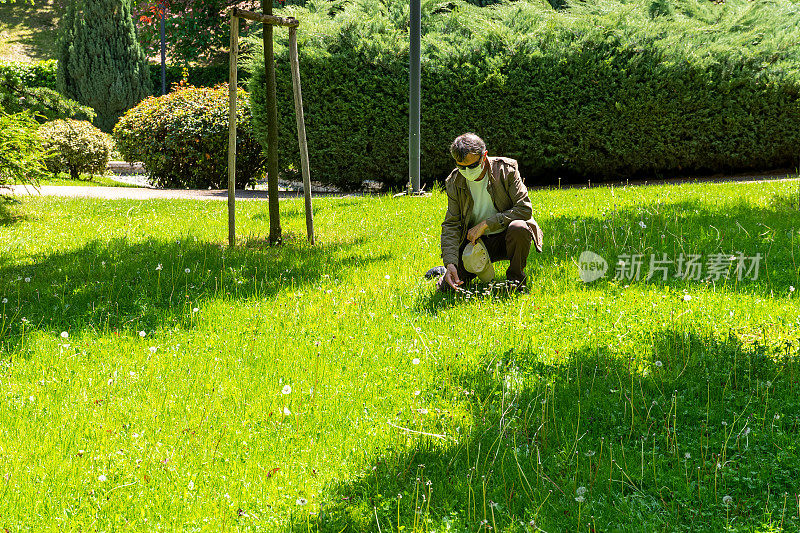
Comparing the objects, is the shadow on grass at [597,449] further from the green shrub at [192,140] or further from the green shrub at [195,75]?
the green shrub at [195,75]

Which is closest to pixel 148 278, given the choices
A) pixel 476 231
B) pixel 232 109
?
pixel 232 109

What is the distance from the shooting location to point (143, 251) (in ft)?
21.5

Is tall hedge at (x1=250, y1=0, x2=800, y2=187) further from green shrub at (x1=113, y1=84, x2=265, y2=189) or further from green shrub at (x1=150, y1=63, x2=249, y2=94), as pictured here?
green shrub at (x1=150, y1=63, x2=249, y2=94)

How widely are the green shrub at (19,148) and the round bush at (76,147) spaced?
→ 25.4 feet

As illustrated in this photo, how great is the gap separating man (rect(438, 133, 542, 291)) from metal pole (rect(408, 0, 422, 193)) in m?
5.23

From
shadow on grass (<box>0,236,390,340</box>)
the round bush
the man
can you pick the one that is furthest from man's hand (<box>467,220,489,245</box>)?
the round bush

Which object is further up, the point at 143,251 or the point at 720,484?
the point at 143,251

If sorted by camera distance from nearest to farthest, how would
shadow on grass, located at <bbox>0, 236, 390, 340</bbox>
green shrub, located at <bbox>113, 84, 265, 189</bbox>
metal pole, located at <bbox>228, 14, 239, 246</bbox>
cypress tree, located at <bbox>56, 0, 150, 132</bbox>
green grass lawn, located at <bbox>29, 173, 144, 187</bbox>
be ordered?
1. shadow on grass, located at <bbox>0, 236, 390, 340</bbox>
2. metal pole, located at <bbox>228, 14, 239, 246</bbox>
3. green shrub, located at <bbox>113, 84, 265, 189</bbox>
4. green grass lawn, located at <bbox>29, 173, 144, 187</bbox>
5. cypress tree, located at <bbox>56, 0, 150, 132</bbox>

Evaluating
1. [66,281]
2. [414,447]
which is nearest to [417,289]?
[414,447]

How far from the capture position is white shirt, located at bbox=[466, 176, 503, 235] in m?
5.00

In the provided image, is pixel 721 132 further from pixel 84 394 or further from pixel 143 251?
pixel 84 394

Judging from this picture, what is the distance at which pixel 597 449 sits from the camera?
10.1 ft

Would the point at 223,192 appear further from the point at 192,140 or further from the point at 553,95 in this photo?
the point at 553,95

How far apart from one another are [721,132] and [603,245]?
6.78 meters
